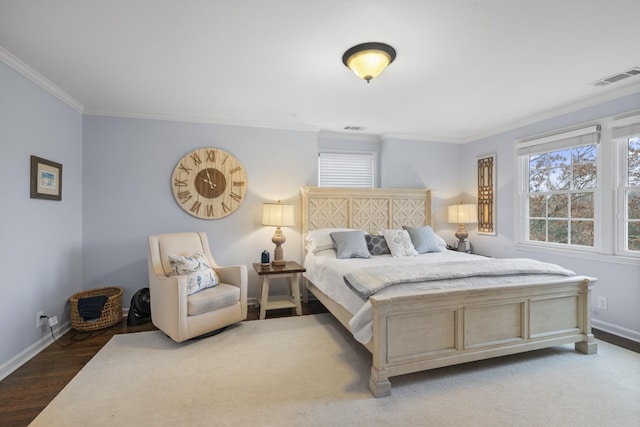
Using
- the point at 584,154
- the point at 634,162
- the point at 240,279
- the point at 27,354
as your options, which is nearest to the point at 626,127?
the point at 634,162

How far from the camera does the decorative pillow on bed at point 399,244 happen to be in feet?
12.6

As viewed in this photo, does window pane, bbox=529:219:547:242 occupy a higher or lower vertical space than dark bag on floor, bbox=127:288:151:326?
higher

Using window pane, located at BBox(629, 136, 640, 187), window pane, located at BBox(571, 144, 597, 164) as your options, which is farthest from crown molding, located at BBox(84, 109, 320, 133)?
window pane, located at BBox(629, 136, 640, 187)

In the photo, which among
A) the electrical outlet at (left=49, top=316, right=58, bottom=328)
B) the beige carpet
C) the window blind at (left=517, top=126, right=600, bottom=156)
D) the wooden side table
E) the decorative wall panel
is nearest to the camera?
the beige carpet

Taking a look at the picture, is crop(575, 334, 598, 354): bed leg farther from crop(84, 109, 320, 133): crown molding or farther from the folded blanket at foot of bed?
crop(84, 109, 320, 133): crown molding

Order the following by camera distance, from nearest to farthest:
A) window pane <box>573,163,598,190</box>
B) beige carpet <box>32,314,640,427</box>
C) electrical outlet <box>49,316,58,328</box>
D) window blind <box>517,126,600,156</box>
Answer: beige carpet <box>32,314,640,427</box>, electrical outlet <box>49,316,58,328</box>, window blind <box>517,126,600,156</box>, window pane <box>573,163,598,190</box>

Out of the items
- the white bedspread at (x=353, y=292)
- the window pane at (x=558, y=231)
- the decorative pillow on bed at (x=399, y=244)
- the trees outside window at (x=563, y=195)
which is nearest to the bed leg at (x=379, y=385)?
the white bedspread at (x=353, y=292)

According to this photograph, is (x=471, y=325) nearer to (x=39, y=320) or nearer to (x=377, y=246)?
(x=377, y=246)

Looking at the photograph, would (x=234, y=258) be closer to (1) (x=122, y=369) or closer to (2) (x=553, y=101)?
(1) (x=122, y=369)

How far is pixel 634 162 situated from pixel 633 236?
742mm

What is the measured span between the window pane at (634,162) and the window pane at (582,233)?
1.89ft

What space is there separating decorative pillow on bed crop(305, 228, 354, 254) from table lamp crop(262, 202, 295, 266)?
1.11 ft

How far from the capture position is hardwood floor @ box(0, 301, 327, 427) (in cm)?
195

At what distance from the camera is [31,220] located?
9.06 feet
